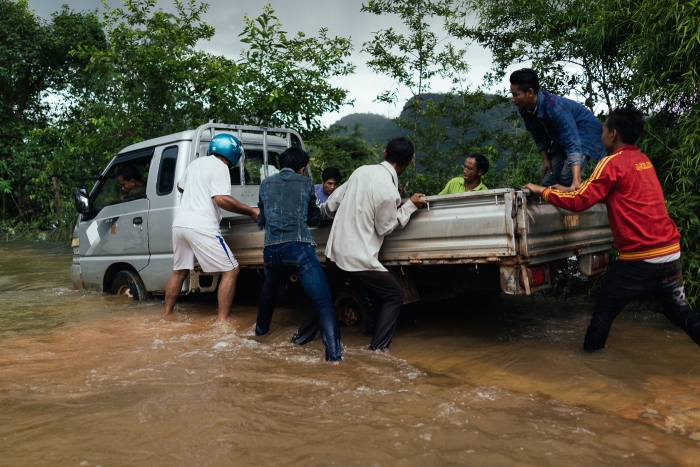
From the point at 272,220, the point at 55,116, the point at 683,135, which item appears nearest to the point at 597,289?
the point at 683,135

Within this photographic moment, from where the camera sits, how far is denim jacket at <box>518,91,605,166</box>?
14.8ft

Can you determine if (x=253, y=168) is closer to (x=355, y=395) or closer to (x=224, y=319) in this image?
(x=224, y=319)

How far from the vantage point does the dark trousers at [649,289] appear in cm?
364

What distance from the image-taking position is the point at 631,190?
3.63 metres

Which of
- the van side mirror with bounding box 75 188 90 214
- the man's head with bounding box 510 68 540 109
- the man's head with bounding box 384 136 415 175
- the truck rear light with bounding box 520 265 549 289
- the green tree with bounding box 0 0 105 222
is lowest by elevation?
the truck rear light with bounding box 520 265 549 289

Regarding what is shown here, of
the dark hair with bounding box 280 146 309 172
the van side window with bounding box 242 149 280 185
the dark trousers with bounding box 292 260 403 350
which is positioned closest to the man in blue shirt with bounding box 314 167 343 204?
the van side window with bounding box 242 149 280 185

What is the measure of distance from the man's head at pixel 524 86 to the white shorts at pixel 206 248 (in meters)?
2.82

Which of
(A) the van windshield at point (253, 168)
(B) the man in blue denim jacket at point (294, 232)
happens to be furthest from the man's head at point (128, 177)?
(B) the man in blue denim jacket at point (294, 232)

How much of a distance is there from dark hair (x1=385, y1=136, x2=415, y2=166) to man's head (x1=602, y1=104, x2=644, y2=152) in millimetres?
1364

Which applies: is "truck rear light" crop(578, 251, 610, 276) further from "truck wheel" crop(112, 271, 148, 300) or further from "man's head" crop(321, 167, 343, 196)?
"truck wheel" crop(112, 271, 148, 300)

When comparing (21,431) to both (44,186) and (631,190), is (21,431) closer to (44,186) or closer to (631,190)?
(631,190)

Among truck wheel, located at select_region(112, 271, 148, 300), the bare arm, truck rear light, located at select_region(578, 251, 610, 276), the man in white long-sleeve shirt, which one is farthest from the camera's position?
truck wheel, located at select_region(112, 271, 148, 300)

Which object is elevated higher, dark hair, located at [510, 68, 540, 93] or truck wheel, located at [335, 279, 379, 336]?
dark hair, located at [510, 68, 540, 93]

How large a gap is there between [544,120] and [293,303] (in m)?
3.07
